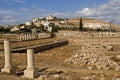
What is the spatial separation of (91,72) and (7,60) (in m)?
5.38

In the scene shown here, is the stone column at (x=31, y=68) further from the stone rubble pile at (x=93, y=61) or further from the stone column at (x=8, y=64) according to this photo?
the stone rubble pile at (x=93, y=61)

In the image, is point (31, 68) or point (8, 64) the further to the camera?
point (8, 64)

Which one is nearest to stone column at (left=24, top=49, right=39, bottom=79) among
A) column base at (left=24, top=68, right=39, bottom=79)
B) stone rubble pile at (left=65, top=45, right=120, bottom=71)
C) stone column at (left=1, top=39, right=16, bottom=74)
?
column base at (left=24, top=68, right=39, bottom=79)

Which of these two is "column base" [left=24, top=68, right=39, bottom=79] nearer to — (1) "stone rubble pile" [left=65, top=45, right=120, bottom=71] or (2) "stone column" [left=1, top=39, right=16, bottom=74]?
(2) "stone column" [left=1, top=39, right=16, bottom=74]

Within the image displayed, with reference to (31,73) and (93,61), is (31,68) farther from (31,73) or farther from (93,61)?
(93,61)

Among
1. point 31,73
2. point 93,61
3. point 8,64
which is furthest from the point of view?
point 93,61

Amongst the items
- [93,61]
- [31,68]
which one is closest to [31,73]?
[31,68]

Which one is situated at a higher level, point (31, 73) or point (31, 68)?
point (31, 68)

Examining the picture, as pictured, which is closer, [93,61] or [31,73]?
[31,73]

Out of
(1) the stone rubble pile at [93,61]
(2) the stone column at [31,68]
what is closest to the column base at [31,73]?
(2) the stone column at [31,68]

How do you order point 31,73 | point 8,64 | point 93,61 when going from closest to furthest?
point 31,73, point 8,64, point 93,61

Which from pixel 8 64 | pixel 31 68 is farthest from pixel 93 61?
pixel 8 64

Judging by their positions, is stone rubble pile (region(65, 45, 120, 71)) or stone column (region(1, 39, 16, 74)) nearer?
stone column (region(1, 39, 16, 74))

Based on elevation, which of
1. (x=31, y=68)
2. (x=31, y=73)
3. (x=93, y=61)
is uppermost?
(x=31, y=68)
